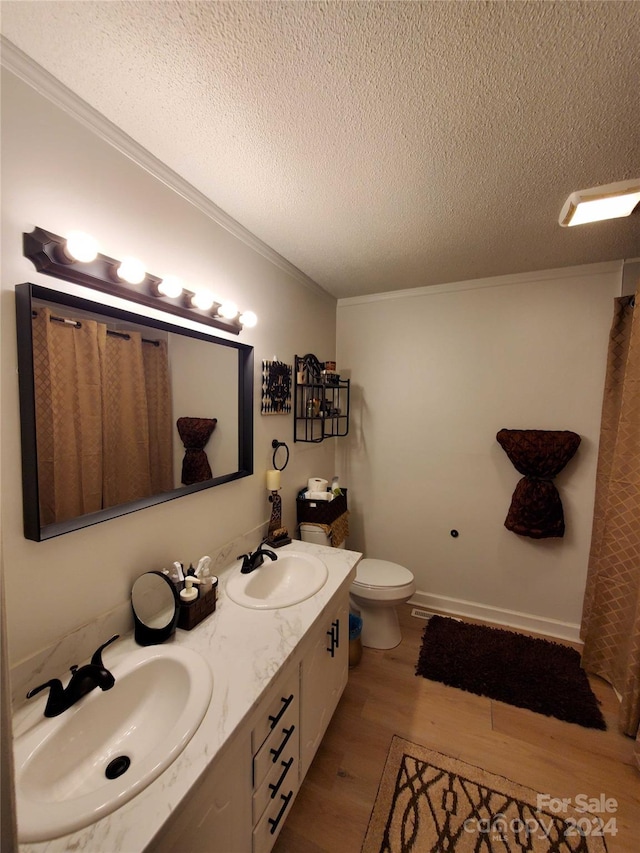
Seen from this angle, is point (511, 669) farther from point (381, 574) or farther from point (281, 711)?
point (281, 711)

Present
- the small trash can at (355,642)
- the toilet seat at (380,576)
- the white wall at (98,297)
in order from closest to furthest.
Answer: the white wall at (98,297) < the small trash can at (355,642) < the toilet seat at (380,576)

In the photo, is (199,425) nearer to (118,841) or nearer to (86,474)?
(86,474)

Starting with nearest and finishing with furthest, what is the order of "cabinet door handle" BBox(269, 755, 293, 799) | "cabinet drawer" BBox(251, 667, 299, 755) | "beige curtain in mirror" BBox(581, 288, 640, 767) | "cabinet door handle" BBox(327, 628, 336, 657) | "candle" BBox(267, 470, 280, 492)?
"cabinet drawer" BBox(251, 667, 299, 755)
"cabinet door handle" BBox(269, 755, 293, 799)
"cabinet door handle" BBox(327, 628, 336, 657)
"beige curtain in mirror" BBox(581, 288, 640, 767)
"candle" BBox(267, 470, 280, 492)

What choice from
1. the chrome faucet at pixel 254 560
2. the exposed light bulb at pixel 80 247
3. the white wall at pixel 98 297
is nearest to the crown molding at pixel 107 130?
the white wall at pixel 98 297

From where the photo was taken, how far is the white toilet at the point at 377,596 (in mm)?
2061

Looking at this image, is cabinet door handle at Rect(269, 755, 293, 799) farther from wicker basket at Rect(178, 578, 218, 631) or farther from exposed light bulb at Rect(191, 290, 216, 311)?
exposed light bulb at Rect(191, 290, 216, 311)

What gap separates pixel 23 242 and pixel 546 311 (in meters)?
2.58

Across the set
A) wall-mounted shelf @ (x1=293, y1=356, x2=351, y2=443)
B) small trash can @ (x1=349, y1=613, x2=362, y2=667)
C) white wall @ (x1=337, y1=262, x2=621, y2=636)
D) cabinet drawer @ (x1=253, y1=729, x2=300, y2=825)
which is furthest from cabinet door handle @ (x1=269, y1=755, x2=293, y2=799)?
white wall @ (x1=337, y1=262, x2=621, y2=636)

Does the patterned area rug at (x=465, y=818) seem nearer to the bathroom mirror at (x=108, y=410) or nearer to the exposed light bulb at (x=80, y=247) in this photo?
the bathroom mirror at (x=108, y=410)

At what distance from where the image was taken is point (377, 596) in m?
2.05

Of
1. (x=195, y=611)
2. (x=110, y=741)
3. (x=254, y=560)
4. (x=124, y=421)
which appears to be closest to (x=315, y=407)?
(x=254, y=560)

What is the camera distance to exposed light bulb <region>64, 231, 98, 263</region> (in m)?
0.91

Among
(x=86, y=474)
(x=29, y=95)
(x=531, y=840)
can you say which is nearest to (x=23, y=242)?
(x=29, y=95)

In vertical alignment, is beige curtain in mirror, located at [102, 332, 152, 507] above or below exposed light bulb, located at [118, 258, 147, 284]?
below
